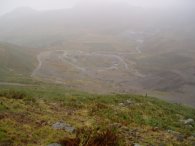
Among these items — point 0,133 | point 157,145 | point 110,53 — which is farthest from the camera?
point 110,53

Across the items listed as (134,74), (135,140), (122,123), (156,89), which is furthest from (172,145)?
(134,74)

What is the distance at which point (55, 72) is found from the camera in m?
103

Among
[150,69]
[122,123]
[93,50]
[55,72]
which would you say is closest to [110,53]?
[93,50]

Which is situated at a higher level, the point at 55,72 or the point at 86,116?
the point at 86,116

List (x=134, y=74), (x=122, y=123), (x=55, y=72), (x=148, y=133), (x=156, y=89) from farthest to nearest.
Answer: (x=134, y=74) → (x=55, y=72) → (x=156, y=89) → (x=122, y=123) → (x=148, y=133)

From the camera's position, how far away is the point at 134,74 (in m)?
116

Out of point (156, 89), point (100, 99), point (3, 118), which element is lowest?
point (156, 89)

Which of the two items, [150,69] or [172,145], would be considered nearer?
[172,145]

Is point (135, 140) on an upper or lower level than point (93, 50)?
upper

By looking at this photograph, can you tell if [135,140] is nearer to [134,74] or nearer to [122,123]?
[122,123]

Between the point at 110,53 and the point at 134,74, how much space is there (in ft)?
180

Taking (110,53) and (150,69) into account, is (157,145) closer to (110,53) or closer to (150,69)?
(150,69)

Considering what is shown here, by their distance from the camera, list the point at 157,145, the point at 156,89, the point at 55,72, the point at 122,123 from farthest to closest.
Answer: the point at 55,72, the point at 156,89, the point at 122,123, the point at 157,145

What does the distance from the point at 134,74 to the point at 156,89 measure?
23650 mm
